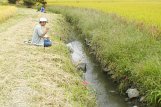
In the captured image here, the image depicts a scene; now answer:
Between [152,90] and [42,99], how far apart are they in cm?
286

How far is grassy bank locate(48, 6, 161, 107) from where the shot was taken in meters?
9.56

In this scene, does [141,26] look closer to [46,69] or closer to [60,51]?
[60,51]

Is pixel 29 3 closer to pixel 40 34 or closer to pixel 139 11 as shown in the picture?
pixel 139 11

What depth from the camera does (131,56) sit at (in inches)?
472

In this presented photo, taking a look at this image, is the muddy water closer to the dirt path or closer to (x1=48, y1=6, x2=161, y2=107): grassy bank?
(x1=48, y1=6, x2=161, y2=107): grassy bank

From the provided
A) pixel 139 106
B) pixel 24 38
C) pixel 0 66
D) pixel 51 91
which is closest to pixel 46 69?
pixel 0 66

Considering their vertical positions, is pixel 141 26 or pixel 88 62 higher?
pixel 141 26

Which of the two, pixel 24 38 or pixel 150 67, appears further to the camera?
pixel 24 38

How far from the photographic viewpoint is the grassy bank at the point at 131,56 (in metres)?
9.56

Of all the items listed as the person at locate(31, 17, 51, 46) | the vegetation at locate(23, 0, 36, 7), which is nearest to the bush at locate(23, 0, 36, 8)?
the vegetation at locate(23, 0, 36, 7)

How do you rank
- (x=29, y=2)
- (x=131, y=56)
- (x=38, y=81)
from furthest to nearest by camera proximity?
(x=29, y=2) < (x=131, y=56) < (x=38, y=81)

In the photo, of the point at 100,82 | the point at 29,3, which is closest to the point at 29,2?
the point at 29,3

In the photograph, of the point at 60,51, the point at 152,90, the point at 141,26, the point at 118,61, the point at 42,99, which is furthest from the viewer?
the point at 141,26

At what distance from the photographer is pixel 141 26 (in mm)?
16406
